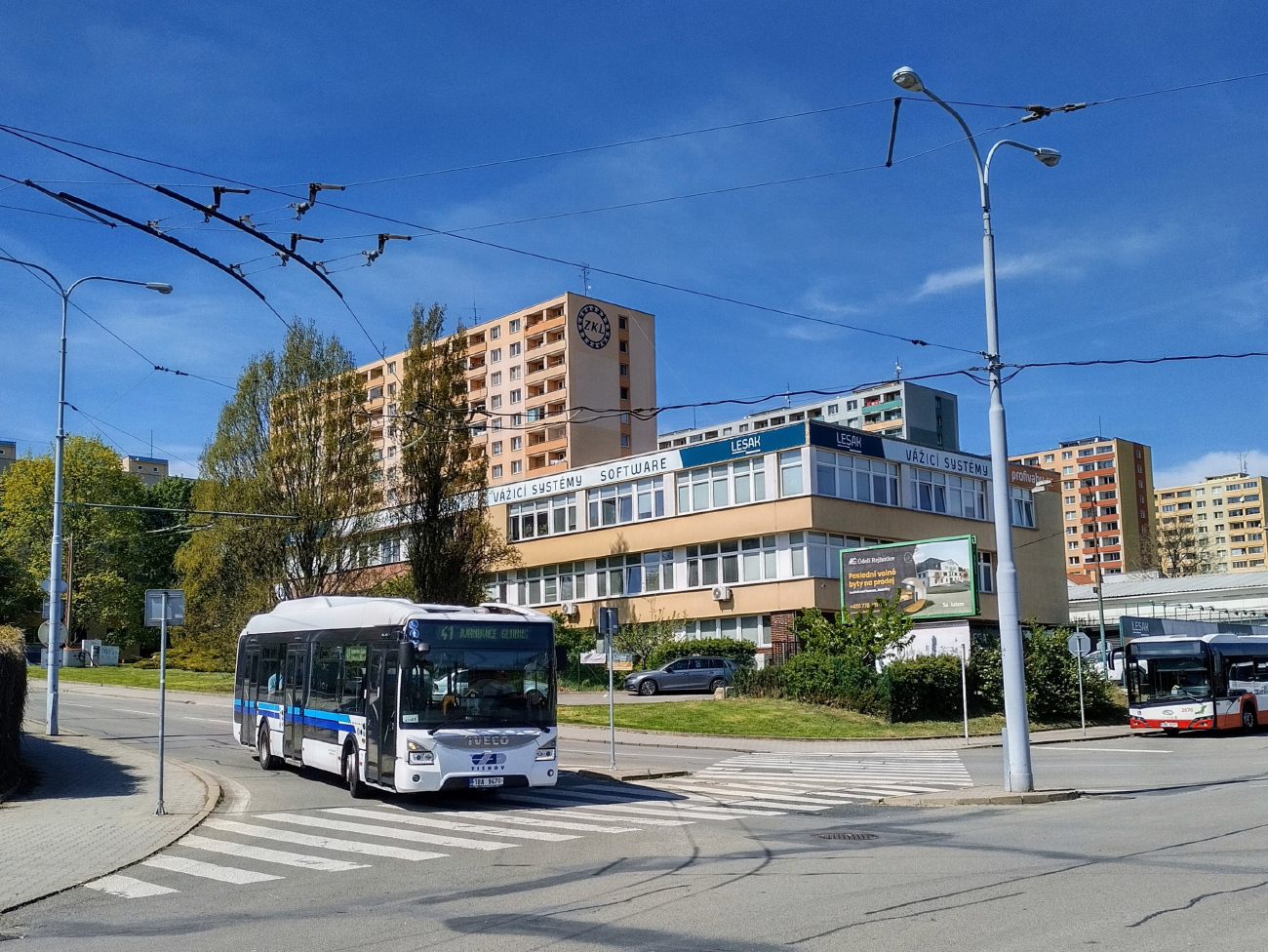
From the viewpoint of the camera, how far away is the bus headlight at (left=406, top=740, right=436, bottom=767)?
15875mm

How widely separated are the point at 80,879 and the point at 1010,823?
32.9 ft

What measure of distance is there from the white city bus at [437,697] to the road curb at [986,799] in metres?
5.11

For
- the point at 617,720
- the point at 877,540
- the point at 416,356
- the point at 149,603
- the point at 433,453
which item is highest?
the point at 416,356

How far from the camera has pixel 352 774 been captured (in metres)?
17.5

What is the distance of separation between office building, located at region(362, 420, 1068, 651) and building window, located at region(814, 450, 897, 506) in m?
0.07

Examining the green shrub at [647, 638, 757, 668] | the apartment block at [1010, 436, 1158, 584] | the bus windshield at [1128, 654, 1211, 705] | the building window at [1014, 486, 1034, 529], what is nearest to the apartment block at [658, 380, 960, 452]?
the apartment block at [1010, 436, 1158, 584]

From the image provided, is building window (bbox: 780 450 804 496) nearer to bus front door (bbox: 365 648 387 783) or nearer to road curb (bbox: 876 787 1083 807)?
road curb (bbox: 876 787 1083 807)

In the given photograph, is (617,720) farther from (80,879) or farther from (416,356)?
(80,879)

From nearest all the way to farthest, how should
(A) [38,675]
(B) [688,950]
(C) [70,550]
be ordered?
(B) [688,950]
(A) [38,675]
(C) [70,550]

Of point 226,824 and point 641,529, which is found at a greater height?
point 641,529

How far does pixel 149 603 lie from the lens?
16297 millimetres

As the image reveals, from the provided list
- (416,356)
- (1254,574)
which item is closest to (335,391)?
(416,356)

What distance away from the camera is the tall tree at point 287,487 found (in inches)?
1868

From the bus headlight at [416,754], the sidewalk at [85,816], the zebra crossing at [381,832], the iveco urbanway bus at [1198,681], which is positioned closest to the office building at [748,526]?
the iveco urbanway bus at [1198,681]
